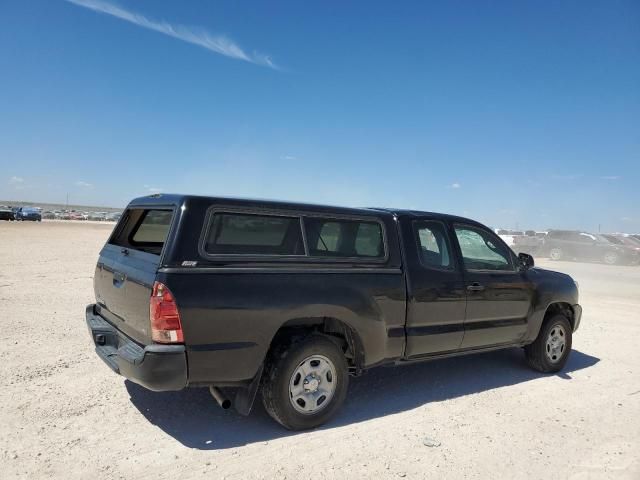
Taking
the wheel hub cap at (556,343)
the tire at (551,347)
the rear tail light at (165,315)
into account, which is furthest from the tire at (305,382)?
the wheel hub cap at (556,343)

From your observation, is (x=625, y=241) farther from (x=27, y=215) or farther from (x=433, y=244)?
(x=27, y=215)

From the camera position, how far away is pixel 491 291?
16.4 ft

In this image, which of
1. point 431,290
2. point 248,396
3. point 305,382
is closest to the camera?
point 248,396

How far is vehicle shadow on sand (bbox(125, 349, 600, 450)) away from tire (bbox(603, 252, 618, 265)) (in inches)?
842

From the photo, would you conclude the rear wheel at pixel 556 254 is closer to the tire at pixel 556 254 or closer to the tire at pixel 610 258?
the tire at pixel 556 254

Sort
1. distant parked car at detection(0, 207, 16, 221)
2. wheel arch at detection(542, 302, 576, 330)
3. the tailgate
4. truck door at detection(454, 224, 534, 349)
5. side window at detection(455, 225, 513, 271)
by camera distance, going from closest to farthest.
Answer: the tailgate, truck door at detection(454, 224, 534, 349), side window at detection(455, 225, 513, 271), wheel arch at detection(542, 302, 576, 330), distant parked car at detection(0, 207, 16, 221)

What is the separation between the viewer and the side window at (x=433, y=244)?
4.65 meters

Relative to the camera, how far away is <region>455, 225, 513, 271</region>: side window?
5.06 m

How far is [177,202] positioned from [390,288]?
196 cm

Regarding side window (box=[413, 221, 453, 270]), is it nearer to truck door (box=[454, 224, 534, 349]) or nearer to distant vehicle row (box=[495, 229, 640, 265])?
truck door (box=[454, 224, 534, 349])

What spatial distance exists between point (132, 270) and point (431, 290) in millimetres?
2666

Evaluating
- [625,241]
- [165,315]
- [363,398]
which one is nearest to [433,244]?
[363,398]

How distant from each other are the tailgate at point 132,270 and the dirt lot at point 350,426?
80 cm

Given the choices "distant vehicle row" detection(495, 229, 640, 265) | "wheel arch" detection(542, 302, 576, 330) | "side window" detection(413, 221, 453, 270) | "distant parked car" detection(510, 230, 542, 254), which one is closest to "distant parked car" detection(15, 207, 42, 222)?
"distant parked car" detection(510, 230, 542, 254)
